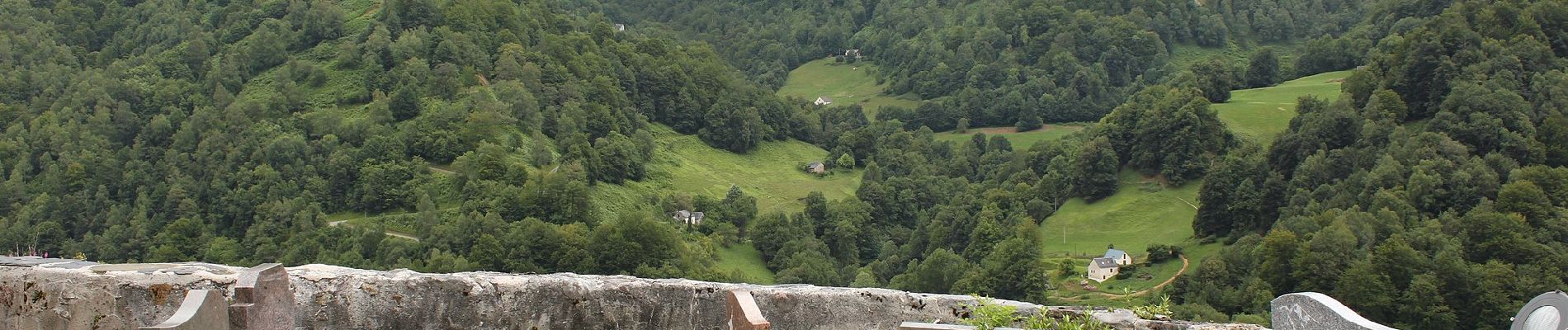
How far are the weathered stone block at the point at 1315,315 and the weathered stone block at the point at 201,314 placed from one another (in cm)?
543

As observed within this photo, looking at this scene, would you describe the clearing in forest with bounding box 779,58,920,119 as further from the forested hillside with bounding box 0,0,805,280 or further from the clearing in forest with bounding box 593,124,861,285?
the forested hillside with bounding box 0,0,805,280

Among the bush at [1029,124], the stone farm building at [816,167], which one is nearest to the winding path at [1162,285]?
the stone farm building at [816,167]

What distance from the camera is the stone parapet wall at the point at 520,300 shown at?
898cm

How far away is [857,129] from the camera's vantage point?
107875 millimetres

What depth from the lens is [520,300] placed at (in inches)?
372

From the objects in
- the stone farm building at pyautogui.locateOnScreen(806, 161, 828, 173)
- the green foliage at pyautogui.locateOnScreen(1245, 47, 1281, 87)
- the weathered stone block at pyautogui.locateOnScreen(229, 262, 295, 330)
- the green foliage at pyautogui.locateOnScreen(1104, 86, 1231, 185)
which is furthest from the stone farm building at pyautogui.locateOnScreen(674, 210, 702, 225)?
the weathered stone block at pyautogui.locateOnScreen(229, 262, 295, 330)

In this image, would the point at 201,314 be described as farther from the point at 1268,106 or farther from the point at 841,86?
the point at 841,86

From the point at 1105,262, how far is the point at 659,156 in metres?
32.4

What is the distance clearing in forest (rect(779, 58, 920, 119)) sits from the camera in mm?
132625

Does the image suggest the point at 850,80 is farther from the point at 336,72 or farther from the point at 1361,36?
the point at 336,72

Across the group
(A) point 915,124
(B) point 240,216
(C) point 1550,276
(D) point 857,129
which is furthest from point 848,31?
(C) point 1550,276

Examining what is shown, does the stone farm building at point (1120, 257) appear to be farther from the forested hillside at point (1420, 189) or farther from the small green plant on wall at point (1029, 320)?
the small green plant on wall at point (1029, 320)

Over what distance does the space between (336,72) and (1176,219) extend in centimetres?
4647

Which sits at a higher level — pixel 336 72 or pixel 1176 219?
pixel 336 72
